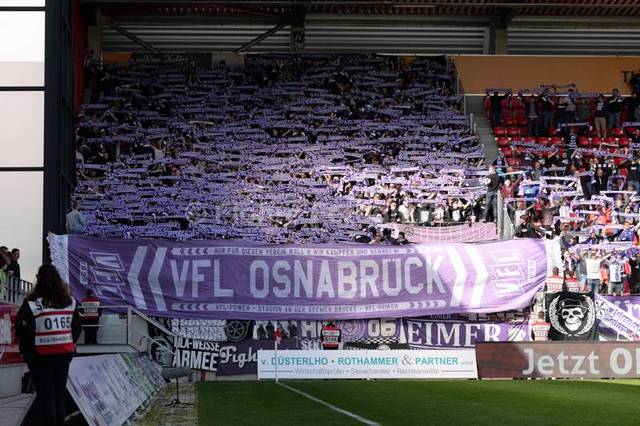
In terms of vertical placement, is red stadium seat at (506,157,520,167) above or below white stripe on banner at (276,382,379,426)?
above

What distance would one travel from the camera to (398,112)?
128ft

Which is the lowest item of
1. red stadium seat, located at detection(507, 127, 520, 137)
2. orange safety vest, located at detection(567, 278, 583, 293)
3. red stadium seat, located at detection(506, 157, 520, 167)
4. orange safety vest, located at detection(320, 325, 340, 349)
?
orange safety vest, located at detection(320, 325, 340, 349)

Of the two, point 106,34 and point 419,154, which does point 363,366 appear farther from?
point 106,34

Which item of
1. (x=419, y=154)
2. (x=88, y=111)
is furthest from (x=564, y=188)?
(x=88, y=111)

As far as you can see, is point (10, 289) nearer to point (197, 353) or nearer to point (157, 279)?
point (157, 279)

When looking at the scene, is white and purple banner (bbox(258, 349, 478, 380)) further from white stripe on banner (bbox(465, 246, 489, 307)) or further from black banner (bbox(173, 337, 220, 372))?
white stripe on banner (bbox(465, 246, 489, 307))

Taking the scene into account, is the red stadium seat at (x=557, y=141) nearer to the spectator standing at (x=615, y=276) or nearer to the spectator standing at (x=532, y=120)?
the spectator standing at (x=532, y=120)

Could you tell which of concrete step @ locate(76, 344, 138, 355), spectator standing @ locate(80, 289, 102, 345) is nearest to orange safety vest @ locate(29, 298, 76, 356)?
concrete step @ locate(76, 344, 138, 355)

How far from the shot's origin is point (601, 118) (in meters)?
39.6

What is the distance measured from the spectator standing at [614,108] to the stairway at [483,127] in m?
4.09

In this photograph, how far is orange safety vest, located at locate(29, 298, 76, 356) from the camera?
34.3ft

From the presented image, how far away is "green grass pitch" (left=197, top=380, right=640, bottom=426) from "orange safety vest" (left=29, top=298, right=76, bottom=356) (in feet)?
14.1

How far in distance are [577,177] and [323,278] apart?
1010 centimetres

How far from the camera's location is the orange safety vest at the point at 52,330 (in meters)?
10.5
